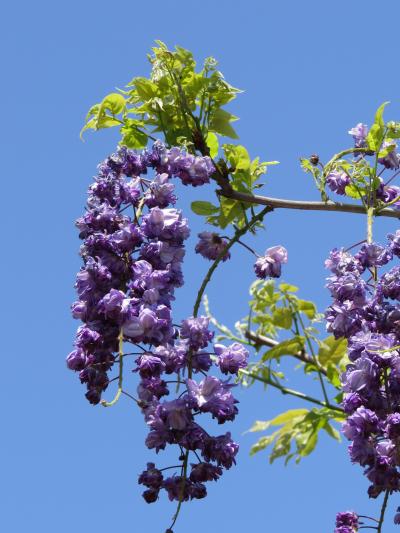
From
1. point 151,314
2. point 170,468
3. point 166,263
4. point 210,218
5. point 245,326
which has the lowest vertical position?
point 170,468

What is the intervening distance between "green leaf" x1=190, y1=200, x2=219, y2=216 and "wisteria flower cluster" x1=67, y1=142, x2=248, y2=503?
542 mm

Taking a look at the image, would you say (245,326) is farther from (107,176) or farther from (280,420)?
(107,176)

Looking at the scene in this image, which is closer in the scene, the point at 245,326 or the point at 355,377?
the point at 355,377

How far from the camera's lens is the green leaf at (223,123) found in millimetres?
2582

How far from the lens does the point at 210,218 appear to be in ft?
8.85

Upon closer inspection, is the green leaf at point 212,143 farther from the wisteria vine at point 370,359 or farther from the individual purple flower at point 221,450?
the individual purple flower at point 221,450

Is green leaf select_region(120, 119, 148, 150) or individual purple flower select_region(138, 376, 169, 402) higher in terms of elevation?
green leaf select_region(120, 119, 148, 150)

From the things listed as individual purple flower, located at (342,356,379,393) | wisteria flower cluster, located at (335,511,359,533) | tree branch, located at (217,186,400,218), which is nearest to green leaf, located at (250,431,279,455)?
tree branch, located at (217,186,400,218)

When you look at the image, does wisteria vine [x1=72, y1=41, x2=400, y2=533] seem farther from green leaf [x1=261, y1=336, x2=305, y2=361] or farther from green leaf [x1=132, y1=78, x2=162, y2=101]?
green leaf [x1=261, y1=336, x2=305, y2=361]

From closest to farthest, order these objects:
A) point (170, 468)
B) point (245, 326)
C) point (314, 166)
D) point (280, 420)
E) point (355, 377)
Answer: point (355, 377), point (170, 468), point (314, 166), point (280, 420), point (245, 326)

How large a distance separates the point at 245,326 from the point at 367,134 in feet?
4.29

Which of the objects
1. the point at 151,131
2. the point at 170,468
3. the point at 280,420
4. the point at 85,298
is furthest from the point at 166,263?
the point at 280,420

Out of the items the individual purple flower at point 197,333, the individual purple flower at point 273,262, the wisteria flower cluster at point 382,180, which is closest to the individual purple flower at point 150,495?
the individual purple flower at point 197,333

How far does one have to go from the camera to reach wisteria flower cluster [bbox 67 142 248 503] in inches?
74.4
